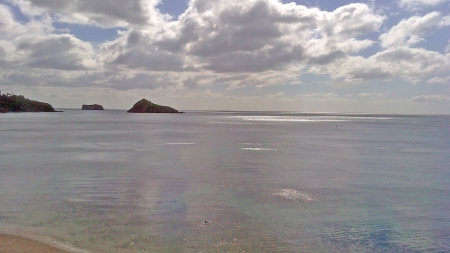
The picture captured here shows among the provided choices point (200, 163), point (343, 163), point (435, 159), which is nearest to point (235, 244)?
point (200, 163)

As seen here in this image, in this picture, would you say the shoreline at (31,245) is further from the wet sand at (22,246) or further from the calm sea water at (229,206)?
the calm sea water at (229,206)

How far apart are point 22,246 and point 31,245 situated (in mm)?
236

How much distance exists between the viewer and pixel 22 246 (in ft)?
33.6

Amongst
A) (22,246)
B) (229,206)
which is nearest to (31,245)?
(22,246)

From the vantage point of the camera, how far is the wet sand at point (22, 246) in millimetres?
9914

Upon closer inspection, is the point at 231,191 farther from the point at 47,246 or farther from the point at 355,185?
the point at 47,246

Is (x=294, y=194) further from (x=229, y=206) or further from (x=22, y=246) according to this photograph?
(x=22, y=246)

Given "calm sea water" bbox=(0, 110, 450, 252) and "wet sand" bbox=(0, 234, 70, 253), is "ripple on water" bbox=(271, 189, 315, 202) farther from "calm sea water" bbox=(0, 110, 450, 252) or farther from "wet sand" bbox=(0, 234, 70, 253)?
"wet sand" bbox=(0, 234, 70, 253)

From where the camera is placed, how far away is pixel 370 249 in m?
11.2

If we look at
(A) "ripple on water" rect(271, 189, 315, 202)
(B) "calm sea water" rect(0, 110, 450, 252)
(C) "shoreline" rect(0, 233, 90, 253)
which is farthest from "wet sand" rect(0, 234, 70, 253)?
(A) "ripple on water" rect(271, 189, 315, 202)

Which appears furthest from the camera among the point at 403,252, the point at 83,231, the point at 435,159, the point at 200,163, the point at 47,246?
the point at 435,159

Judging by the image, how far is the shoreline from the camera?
9977mm

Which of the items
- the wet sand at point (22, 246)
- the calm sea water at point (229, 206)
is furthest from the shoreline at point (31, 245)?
the calm sea water at point (229, 206)

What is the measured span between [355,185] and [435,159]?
19506 millimetres
